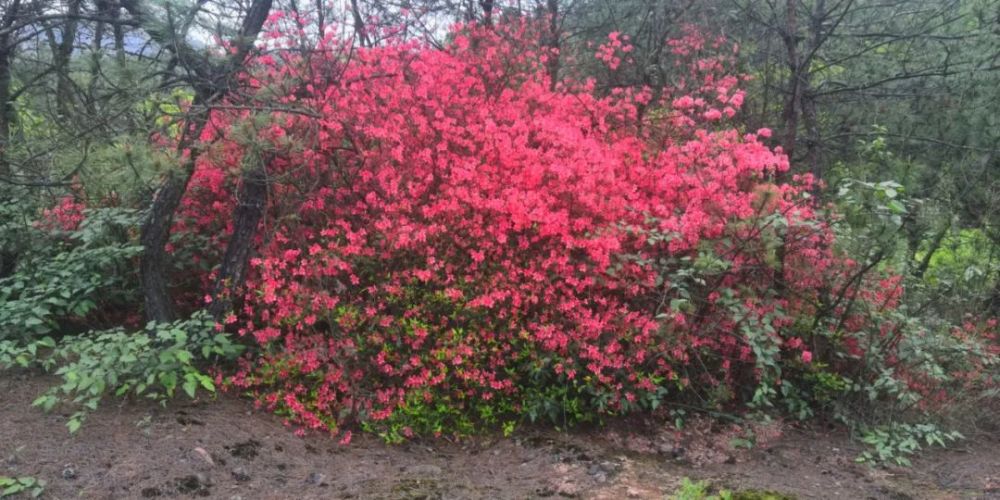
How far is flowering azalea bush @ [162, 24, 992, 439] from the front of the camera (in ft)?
14.1

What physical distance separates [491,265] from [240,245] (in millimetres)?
1664

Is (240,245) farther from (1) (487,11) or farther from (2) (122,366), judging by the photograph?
(1) (487,11)

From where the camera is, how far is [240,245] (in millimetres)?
4703

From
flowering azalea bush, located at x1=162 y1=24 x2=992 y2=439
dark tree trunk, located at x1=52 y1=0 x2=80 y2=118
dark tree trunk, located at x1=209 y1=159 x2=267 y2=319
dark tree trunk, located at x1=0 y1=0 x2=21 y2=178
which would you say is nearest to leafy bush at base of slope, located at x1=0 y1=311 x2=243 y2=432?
dark tree trunk, located at x1=209 y1=159 x2=267 y2=319

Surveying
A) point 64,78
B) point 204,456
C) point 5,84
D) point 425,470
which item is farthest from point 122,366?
point 5,84

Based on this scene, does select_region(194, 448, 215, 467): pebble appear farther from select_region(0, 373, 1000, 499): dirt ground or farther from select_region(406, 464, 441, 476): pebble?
select_region(406, 464, 441, 476): pebble

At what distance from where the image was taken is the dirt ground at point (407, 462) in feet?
11.1

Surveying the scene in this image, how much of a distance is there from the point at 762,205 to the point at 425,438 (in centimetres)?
251

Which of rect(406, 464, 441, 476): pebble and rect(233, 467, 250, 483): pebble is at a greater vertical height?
rect(233, 467, 250, 483): pebble

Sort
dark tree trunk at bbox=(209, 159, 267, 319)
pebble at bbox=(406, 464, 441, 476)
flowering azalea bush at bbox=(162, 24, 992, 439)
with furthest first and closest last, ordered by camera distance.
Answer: dark tree trunk at bbox=(209, 159, 267, 319), flowering azalea bush at bbox=(162, 24, 992, 439), pebble at bbox=(406, 464, 441, 476)

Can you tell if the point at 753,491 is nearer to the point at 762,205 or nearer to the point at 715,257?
the point at 715,257

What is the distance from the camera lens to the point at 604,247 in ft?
14.5

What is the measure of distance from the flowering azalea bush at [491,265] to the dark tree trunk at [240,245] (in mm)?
92

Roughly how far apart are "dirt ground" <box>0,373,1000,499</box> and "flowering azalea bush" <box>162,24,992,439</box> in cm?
23
